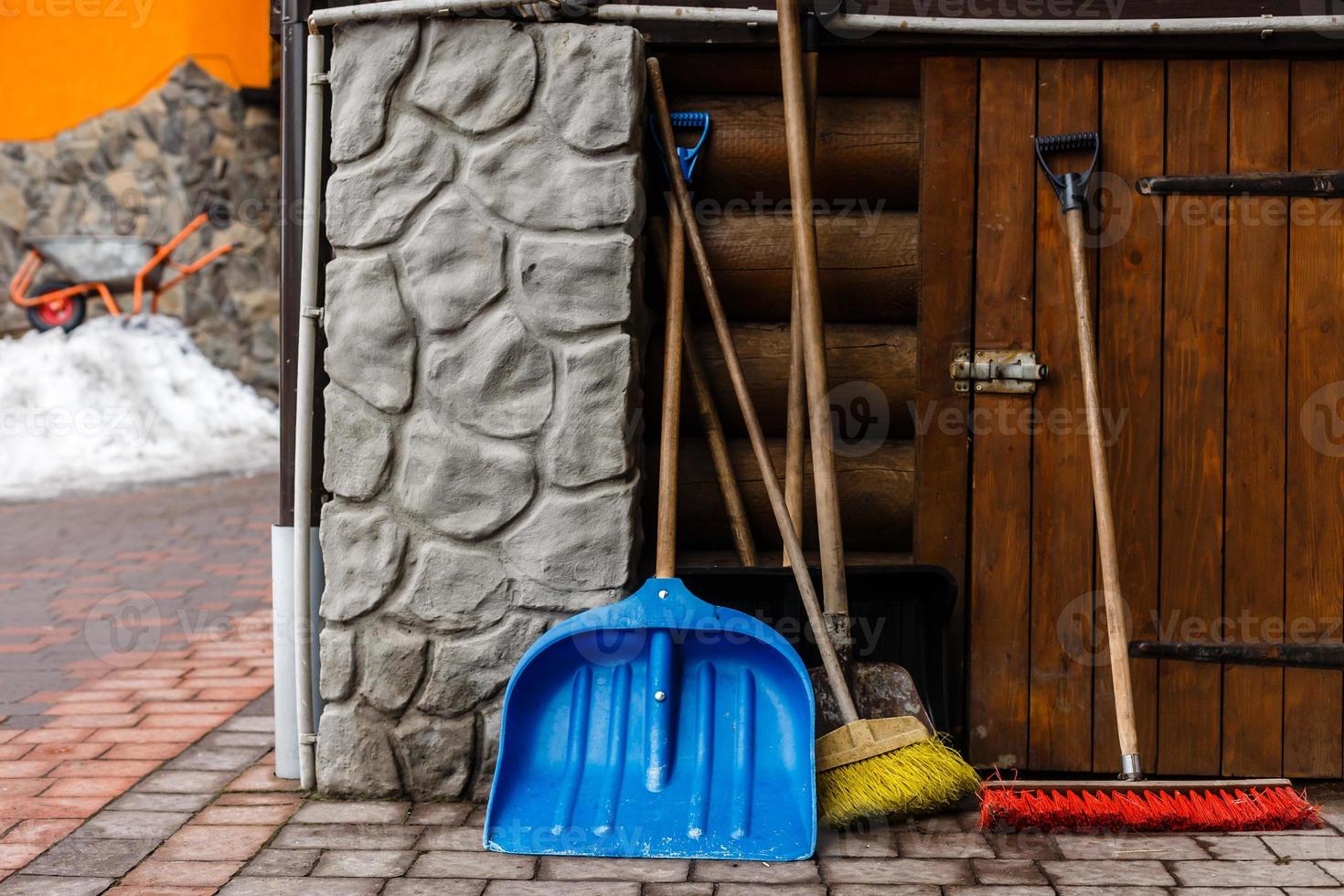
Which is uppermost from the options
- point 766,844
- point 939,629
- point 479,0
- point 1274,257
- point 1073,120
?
point 479,0

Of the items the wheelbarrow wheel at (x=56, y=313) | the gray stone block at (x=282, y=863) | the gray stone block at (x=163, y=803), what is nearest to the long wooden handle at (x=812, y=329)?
the gray stone block at (x=282, y=863)

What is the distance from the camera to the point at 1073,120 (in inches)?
104

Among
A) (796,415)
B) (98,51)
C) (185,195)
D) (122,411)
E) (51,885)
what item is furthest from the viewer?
(185,195)

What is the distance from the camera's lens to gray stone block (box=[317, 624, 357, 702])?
102 inches

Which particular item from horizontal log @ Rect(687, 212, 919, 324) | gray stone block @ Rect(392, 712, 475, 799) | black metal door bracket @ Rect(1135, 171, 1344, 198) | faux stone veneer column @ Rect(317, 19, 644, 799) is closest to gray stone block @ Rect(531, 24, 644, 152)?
faux stone veneer column @ Rect(317, 19, 644, 799)

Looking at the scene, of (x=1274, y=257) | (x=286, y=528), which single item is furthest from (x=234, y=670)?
(x=1274, y=257)

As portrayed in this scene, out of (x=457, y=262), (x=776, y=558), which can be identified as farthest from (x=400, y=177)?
(x=776, y=558)

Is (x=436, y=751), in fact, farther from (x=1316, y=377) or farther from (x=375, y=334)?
(x=1316, y=377)

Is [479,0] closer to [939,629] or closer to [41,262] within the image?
[939,629]

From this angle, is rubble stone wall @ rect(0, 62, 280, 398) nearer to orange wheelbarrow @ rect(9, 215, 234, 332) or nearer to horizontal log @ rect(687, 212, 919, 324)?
orange wheelbarrow @ rect(9, 215, 234, 332)

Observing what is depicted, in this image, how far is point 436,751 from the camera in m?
2.59

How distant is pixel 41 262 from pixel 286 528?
277 inches

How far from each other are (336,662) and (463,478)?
18.8 inches

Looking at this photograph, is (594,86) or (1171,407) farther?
(1171,407)
